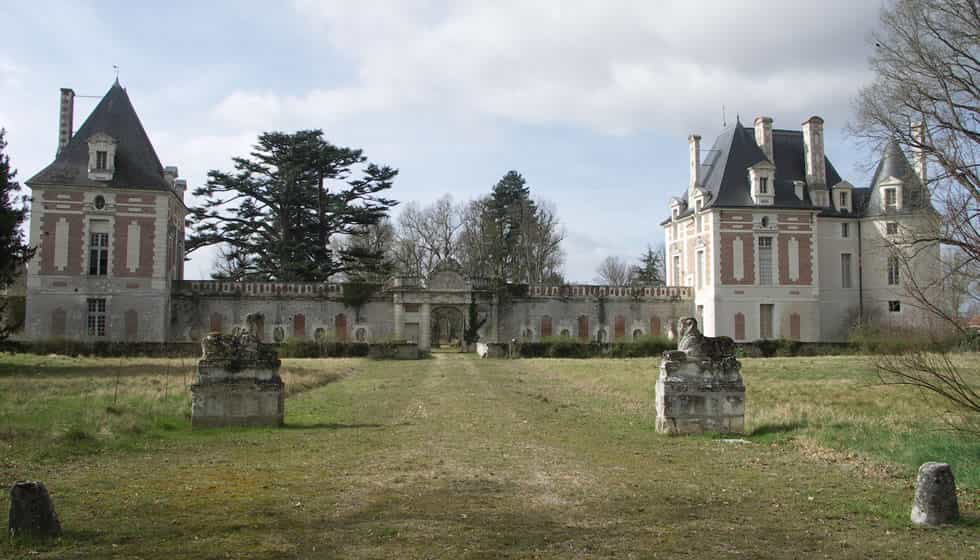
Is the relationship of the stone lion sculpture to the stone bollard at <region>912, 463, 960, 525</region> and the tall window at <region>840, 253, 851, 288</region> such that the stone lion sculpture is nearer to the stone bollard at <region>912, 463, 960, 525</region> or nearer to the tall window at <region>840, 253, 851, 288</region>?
the stone bollard at <region>912, 463, 960, 525</region>

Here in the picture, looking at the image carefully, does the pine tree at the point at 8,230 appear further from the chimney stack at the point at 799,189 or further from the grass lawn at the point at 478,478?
the chimney stack at the point at 799,189


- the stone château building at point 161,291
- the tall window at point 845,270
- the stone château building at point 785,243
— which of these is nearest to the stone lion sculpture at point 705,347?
the stone château building at point 161,291

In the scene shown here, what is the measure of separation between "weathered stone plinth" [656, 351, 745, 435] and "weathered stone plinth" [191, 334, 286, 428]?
19.1 ft

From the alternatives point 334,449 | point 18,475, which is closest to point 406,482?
point 334,449

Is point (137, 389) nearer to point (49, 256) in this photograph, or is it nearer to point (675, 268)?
point (49, 256)

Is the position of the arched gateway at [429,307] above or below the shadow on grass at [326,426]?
above

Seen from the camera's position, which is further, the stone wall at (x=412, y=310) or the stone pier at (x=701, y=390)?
the stone wall at (x=412, y=310)

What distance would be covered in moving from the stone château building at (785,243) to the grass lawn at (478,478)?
25.7 m

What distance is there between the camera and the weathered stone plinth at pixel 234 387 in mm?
11898

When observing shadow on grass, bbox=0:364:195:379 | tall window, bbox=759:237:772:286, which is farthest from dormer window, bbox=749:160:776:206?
shadow on grass, bbox=0:364:195:379

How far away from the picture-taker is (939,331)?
1080cm

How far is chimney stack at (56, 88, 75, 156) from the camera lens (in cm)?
3778

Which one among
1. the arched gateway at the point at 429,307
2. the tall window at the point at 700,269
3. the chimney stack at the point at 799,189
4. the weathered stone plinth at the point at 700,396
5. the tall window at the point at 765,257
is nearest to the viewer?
the weathered stone plinth at the point at 700,396

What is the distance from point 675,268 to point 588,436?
36733 millimetres
